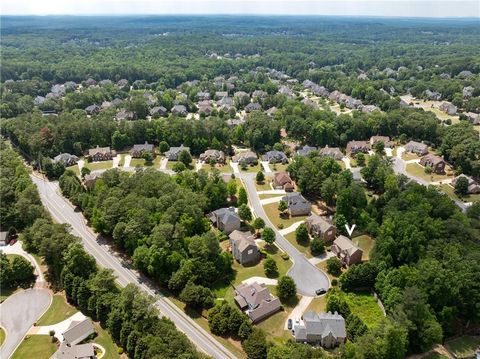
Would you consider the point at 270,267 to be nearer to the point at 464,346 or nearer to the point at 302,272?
the point at 302,272

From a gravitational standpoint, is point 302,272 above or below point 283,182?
below

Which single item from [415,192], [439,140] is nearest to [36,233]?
[415,192]

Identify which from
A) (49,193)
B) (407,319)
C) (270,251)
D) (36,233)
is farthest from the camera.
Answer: (49,193)

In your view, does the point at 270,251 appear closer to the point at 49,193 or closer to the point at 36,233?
the point at 36,233

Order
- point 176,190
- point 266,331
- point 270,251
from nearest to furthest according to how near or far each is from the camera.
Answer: point 266,331 < point 270,251 < point 176,190

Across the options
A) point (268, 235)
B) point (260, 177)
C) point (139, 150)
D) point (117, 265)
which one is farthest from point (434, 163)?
point (117, 265)

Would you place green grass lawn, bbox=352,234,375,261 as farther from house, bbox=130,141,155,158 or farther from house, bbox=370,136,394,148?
Result: house, bbox=130,141,155,158

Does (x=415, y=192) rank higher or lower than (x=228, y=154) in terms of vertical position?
higher

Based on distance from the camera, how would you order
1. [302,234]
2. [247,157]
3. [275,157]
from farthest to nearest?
1. [275,157]
2. [247,157]
3. [302,234]
